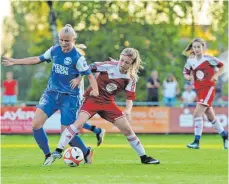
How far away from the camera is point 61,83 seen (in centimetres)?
1355

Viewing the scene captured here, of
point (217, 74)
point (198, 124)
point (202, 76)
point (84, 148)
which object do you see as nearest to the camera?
point (84, 148)

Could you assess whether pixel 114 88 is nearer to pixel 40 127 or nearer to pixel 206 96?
pixel 40 127

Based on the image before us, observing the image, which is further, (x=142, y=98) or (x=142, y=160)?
(x=142, y=98)

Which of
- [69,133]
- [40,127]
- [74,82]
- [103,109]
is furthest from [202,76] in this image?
[69,133]

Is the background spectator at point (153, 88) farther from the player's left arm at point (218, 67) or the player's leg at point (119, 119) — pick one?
the player's leg at point (119, 119)

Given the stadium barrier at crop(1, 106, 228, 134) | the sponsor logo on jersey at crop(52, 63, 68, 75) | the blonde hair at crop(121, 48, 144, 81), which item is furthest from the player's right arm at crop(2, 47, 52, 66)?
the stadium barrier at crop(1, 106, 228, 134)

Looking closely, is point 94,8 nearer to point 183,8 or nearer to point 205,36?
point 183,8

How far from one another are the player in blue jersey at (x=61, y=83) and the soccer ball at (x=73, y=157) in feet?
0.85

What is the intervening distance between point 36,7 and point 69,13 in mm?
2565

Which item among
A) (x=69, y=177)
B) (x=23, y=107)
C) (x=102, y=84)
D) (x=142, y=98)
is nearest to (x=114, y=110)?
(x=102, y=84)

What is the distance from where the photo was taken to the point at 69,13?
3303cm

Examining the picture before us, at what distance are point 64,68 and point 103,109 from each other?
92 cm

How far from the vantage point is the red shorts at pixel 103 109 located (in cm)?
1359

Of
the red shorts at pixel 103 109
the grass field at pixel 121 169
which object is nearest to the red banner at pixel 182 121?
the grass field at pixel 121 169
